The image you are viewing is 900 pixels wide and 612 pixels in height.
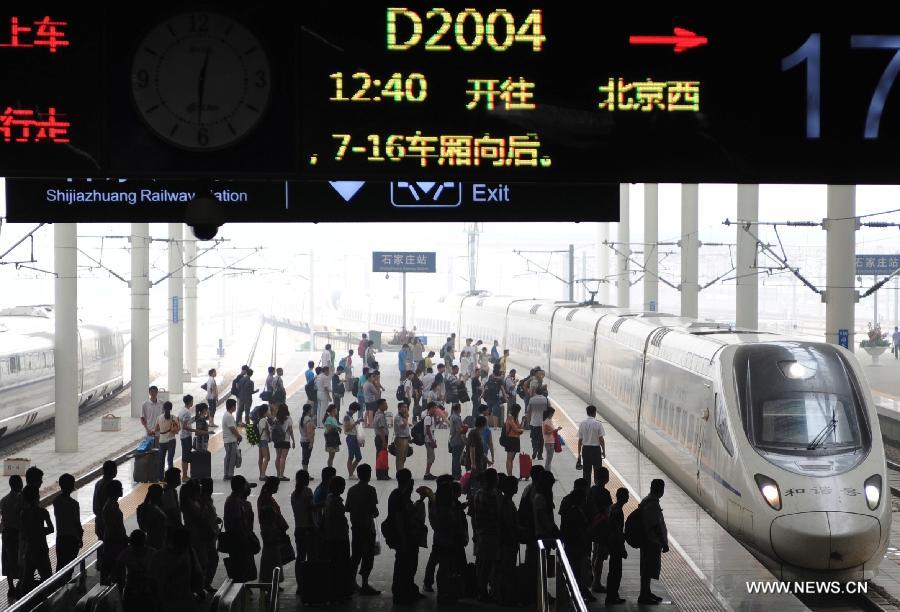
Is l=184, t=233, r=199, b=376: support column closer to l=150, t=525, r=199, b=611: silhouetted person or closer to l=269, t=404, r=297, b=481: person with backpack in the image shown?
l=269, t=404, r=297, b=481: person with backpack

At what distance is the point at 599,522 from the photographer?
37.7ft

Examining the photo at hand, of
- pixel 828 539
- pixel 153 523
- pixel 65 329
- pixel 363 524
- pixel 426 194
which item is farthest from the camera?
pixel 65 329

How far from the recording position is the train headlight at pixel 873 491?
1272cm

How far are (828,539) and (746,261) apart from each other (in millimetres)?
22680

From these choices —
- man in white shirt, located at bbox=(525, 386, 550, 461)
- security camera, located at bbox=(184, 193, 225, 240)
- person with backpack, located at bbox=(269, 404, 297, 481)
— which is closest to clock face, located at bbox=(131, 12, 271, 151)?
security camera, located at bbox=(184, 193, 225, 240)

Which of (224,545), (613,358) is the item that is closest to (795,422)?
(224,545)

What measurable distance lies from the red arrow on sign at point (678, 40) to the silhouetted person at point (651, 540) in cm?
610

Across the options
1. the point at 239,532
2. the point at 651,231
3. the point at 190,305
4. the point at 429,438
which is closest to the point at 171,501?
the point at 239,532

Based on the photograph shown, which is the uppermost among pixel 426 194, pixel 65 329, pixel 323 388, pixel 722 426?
pixel 426 194

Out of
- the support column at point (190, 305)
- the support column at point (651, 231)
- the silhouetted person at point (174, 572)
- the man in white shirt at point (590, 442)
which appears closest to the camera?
the silhouetted person at point (174, 572)

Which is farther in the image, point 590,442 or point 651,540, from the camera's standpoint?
point 590,442

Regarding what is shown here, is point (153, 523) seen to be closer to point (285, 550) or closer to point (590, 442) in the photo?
point (285, 550)

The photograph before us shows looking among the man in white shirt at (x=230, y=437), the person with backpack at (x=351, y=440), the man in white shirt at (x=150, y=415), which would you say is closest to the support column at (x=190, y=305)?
the man in white shirt at (x=150, y=415)

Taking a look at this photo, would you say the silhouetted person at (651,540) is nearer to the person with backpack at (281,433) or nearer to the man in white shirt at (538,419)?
the person with backpack at (281,433)
